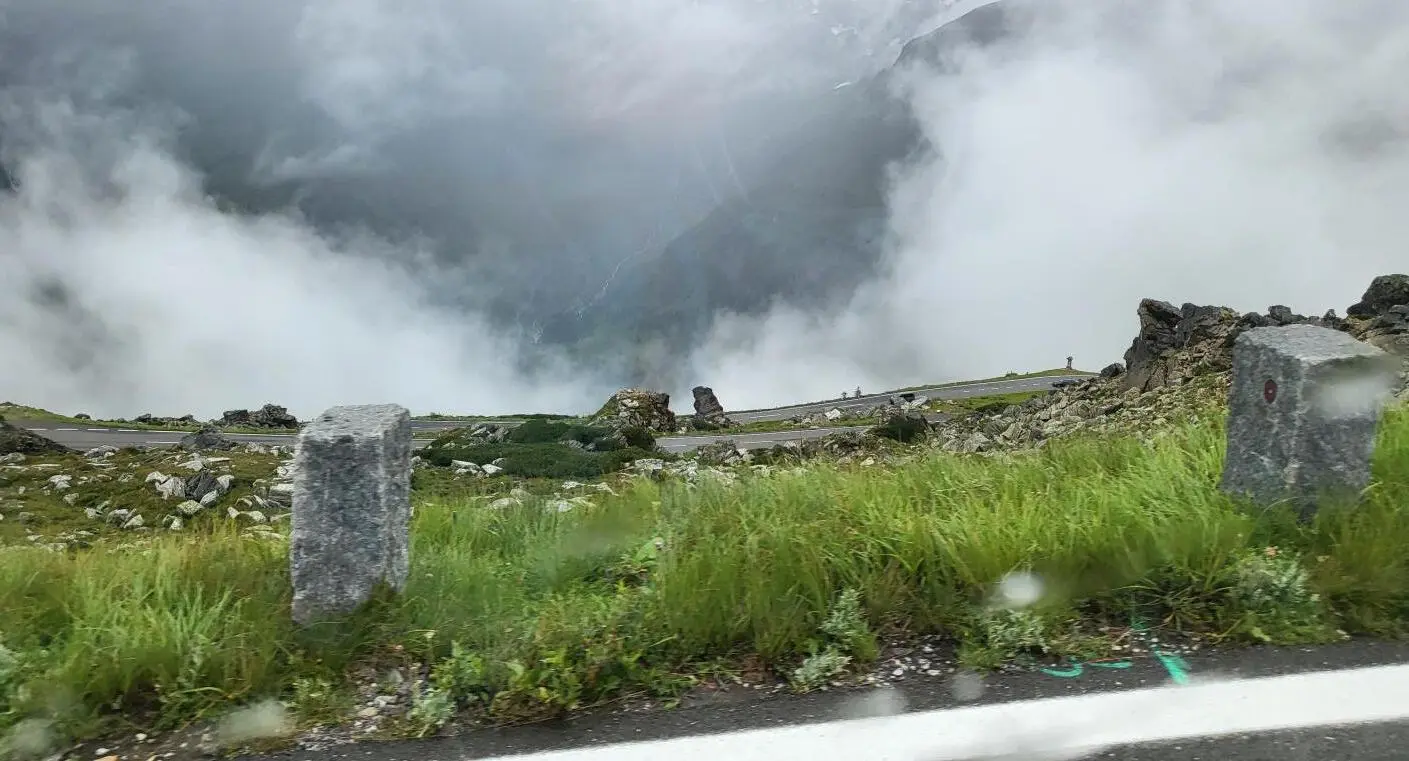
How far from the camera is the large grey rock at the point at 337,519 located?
3691 millimetres

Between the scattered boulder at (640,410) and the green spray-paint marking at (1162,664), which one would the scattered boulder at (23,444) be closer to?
the scattered boulder at (640,410)

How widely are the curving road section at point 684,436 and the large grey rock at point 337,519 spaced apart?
3417 centimetres

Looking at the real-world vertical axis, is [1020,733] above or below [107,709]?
below

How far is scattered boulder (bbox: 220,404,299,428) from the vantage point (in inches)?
2879

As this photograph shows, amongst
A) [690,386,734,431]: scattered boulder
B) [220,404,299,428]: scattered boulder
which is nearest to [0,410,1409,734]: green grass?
[690,386,734,431]: scattered boulder

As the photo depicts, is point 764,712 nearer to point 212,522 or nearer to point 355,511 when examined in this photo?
point 355,511

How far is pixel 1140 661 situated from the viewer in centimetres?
327

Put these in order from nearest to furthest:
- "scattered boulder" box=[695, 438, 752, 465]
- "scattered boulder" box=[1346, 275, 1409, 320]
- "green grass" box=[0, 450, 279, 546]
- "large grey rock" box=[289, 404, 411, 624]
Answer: "large grey rock" box=[289, 404, 411, 624]
"green grass" box=[0, 450, 279, 546]
"scattered boulder" box=[1346, 275, 1409, 320]
"scattered boulder" box=[695, 438, 752, 465]

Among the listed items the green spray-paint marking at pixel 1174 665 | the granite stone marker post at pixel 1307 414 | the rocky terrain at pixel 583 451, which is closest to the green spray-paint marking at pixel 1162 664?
the green spray-paint marking at pixel 1174 665

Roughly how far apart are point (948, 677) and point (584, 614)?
152 cm

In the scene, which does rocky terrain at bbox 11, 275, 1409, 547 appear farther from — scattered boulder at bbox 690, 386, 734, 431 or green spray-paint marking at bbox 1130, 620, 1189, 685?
scattered boulder at bbox 690, 386, 734, 431

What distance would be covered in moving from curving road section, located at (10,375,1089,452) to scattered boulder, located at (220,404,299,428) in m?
8.36

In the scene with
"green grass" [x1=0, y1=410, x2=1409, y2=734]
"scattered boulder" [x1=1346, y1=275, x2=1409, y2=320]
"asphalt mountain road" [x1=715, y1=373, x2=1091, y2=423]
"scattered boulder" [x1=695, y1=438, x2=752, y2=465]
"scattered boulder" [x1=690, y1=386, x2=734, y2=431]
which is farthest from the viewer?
"asphalt mountain road" [x1=715, y1=373, x2=1091, y2=423]

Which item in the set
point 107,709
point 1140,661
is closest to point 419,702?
point 107,709
